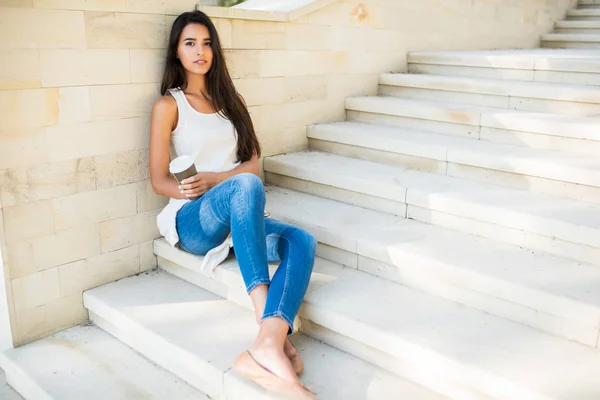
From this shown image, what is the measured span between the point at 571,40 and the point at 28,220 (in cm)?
471

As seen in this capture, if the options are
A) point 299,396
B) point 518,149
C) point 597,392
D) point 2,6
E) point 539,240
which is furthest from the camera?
point 518,149

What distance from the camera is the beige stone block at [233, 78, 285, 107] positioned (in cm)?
296

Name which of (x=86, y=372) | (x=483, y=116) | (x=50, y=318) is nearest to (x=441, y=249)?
(x=483, y=116)

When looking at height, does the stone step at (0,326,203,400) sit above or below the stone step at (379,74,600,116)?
below

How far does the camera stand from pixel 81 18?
222 centimetres

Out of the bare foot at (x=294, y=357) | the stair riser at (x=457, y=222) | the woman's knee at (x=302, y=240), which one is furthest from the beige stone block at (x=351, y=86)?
the bare foot at (x=294, y=357)

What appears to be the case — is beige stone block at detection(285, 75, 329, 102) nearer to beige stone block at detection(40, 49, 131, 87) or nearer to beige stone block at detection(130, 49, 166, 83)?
→ beige stone block at detection(130, 49, 166, 83)

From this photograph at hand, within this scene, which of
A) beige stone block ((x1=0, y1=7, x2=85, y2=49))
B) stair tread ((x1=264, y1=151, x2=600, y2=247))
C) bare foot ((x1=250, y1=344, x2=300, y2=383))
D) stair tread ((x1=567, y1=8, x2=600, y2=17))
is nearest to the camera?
bare foot ((x1=250, y1=344, x2=300, y2=383))

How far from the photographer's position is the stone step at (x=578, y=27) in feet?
16.6

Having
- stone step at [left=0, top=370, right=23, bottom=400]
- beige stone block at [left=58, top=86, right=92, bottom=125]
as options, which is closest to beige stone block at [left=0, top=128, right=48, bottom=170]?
beige stone block at [left=58, top=86, right=92, bottom=125]

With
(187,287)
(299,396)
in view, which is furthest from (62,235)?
(299,396)

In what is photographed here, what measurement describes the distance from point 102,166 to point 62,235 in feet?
1.12

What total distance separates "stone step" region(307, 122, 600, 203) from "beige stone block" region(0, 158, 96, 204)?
1468 millimetres

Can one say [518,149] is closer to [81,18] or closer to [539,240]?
[539,240]
